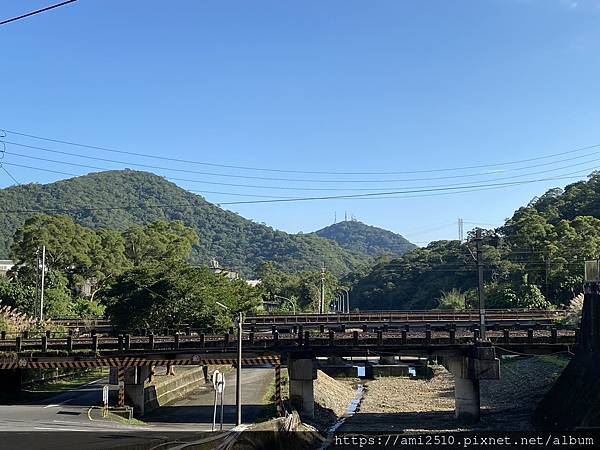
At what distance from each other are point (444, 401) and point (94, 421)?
27470 mm

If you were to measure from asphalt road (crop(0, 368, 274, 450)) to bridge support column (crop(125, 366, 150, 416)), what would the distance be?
95 cm

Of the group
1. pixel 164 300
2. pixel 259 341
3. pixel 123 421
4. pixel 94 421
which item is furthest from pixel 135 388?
pixel 164 300

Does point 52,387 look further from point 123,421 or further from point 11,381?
point 123,421

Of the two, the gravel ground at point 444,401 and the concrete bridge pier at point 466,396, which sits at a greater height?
the concrete bridge pier at point 466,396

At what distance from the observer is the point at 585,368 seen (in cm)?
3108

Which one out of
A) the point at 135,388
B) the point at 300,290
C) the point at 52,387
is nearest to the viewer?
the point at 135,388

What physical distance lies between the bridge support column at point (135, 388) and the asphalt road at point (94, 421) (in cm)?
95

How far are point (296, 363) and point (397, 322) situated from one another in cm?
2534

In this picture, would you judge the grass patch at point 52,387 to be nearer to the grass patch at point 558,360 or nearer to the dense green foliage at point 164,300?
the dense green foliage at point 164,300

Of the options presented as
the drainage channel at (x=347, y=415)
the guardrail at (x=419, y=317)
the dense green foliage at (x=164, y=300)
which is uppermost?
the dense green foliage at (x=164, y=300)

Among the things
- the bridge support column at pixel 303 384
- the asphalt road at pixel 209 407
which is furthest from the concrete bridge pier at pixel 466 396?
the asphalt road at pixel 209 407

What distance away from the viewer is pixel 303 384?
36.7 m

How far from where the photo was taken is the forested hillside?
259 ft

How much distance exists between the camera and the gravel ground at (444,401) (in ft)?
116
